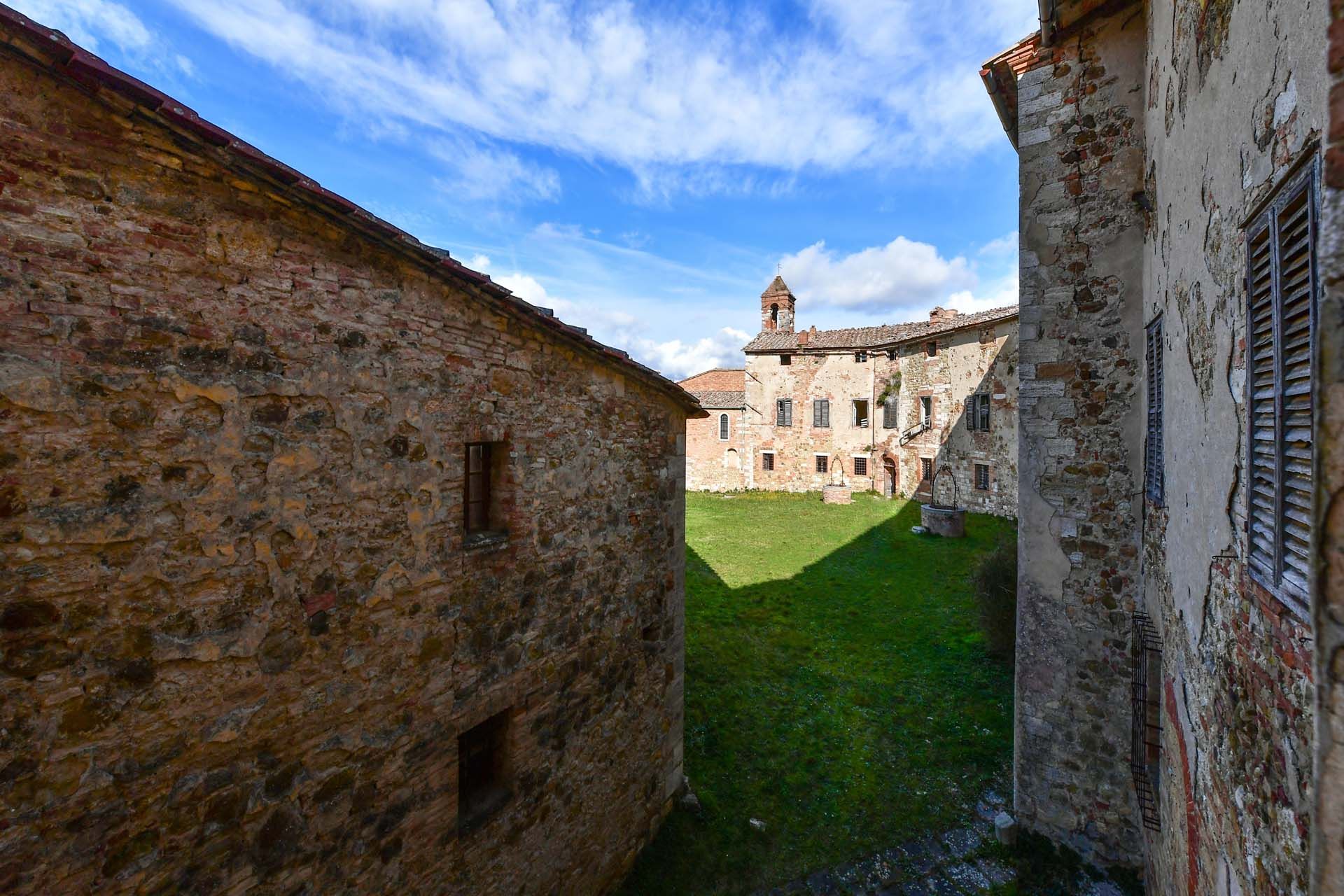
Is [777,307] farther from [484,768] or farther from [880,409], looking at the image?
[484,768]

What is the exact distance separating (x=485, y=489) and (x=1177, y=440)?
17.1 ft

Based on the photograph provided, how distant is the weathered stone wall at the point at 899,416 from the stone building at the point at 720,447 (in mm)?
652

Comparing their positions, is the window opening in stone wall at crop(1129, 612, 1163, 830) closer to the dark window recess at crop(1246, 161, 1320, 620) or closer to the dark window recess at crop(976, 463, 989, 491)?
the dark window recess at crop(1246, 161, 1320, 620)

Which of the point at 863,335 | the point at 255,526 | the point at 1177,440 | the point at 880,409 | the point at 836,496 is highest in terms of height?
the point at 863,335

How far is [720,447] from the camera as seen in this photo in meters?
33.3

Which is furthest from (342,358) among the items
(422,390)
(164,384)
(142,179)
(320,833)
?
(320,833)

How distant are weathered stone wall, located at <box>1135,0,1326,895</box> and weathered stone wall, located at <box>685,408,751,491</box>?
2813cm

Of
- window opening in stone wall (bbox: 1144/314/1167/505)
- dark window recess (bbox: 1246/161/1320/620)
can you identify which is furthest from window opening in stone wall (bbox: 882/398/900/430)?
dark window recess (bbox: 1246/161/1320/620)

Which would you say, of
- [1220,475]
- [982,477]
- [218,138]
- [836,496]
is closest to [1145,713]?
[1220,475]

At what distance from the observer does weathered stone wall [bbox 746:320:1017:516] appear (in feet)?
75.7

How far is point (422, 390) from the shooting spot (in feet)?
13.6

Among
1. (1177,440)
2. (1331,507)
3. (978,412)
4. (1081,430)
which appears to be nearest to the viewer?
(1331,507)

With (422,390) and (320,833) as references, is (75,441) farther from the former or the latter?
(320,833)

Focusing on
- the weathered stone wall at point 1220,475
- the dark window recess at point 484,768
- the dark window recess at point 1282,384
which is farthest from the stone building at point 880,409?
the dark window recess at point 484,768
